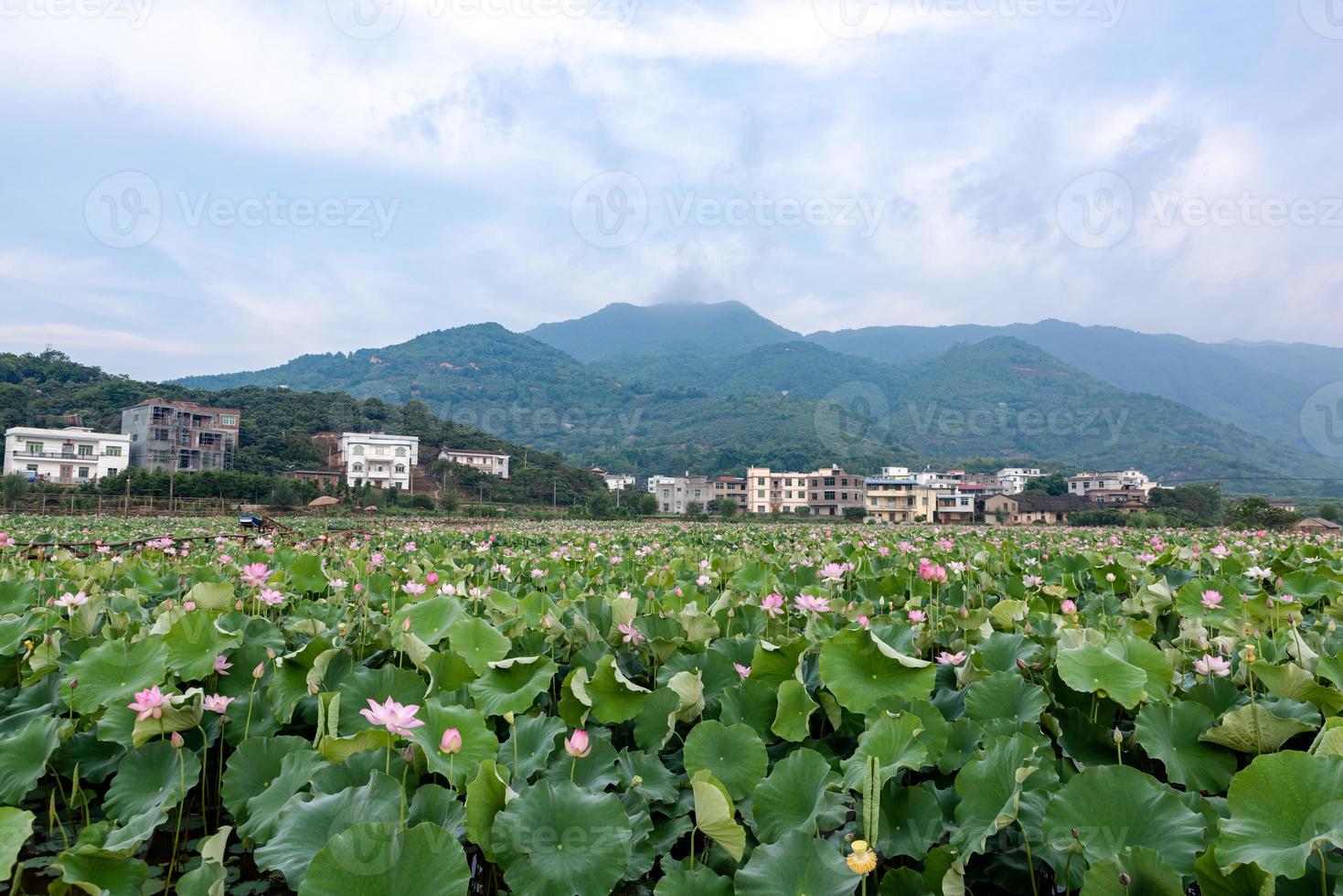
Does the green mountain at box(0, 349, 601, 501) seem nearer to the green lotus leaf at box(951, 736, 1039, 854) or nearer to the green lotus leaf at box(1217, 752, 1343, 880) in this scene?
the green lotus leaf at box(951, 736, 1039, 854)

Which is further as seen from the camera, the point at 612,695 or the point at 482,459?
the point at 482,459

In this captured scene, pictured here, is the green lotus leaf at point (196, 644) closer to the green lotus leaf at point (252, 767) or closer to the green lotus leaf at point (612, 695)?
the green lotus leaf at point (252, 767)

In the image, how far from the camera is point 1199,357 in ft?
647

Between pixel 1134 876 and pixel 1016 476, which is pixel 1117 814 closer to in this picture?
pixel 1134 876

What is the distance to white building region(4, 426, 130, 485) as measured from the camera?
50688 mm

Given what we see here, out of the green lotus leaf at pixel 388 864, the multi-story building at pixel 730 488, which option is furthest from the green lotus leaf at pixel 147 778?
the multi-story building at pixel 730 488

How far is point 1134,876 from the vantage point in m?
1.08

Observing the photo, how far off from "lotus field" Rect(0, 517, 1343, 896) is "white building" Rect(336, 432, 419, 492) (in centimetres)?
6153

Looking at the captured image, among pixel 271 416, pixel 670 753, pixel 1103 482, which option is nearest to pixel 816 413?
pixel 1103 482

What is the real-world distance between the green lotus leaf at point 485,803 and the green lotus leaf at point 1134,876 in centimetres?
94

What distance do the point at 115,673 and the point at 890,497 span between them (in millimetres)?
67461

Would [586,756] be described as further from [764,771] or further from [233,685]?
[233,685]

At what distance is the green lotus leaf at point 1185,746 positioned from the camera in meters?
1.57

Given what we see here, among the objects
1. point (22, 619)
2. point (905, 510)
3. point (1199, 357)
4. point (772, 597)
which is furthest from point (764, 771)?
point (1199, 357)
